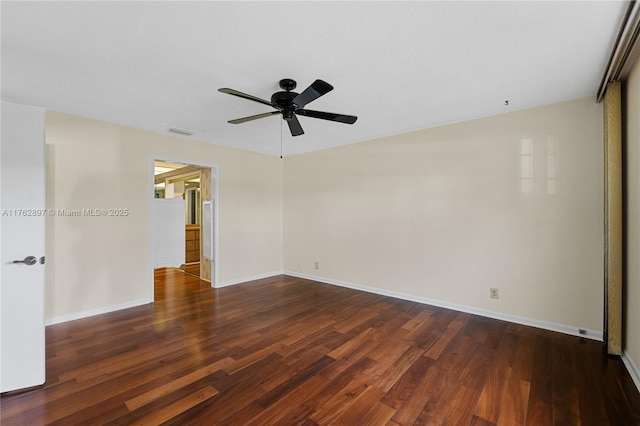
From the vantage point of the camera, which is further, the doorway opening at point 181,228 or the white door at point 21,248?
the doorway opening at point 181,228

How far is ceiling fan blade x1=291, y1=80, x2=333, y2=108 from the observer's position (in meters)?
1.87

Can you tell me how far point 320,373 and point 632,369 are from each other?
93.7 inches

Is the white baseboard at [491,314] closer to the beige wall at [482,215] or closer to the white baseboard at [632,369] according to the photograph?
the beige wall at [482,215]

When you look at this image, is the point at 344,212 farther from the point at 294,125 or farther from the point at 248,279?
the point at 294,125

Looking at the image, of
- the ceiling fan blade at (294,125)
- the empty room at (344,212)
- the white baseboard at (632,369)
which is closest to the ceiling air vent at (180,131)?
the empty room at (344,212)

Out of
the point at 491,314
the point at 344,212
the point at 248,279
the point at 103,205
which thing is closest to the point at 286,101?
the point at 344,212

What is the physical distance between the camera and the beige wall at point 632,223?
2.04m

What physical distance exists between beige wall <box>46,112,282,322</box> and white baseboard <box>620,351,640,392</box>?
477cm

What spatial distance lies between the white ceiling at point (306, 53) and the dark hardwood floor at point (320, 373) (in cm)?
240

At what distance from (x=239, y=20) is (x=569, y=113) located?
328cm

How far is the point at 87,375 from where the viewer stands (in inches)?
84.2

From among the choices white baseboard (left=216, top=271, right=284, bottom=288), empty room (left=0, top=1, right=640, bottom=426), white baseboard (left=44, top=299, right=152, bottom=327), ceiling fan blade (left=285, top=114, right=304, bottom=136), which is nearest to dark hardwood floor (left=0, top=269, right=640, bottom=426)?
empty room (left=0, top=1, right=640, bottom=426)

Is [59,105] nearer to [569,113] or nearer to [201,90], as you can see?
[201,90]

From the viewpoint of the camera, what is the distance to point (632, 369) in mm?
2098
